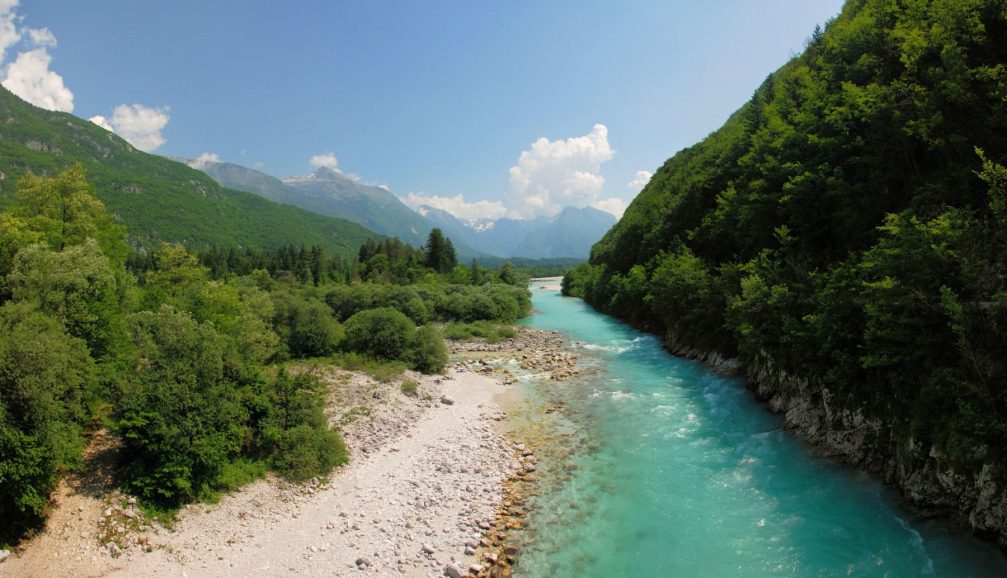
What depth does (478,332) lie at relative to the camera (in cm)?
4603

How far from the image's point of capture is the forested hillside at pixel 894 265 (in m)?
10.5

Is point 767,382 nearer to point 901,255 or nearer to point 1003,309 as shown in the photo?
point 901,255

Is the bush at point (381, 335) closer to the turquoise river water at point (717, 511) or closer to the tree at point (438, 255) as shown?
the turquoise river water at point (717, 511)

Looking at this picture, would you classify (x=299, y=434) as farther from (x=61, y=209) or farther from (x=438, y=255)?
(x=438, y=255)

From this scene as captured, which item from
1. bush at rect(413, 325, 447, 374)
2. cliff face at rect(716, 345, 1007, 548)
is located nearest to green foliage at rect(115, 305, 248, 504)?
bush at rect(413, 325, 447, 374)

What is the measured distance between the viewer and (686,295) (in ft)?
109

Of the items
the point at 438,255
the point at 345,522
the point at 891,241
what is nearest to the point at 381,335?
the point at 345,522

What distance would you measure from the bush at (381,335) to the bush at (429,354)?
0.69 meters

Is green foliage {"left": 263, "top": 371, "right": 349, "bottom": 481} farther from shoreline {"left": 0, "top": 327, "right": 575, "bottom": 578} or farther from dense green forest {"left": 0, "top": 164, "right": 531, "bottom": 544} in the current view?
shoreline {"left": 0, "top": 327, "right": 575, "bottom": 578}

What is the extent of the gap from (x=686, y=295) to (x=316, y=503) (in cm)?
2882

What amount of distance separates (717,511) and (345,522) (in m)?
11.3

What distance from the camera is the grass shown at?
44219mm

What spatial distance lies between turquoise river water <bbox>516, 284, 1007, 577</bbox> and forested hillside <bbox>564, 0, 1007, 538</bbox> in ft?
4.04

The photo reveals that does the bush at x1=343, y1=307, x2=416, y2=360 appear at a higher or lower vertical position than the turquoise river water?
higher
